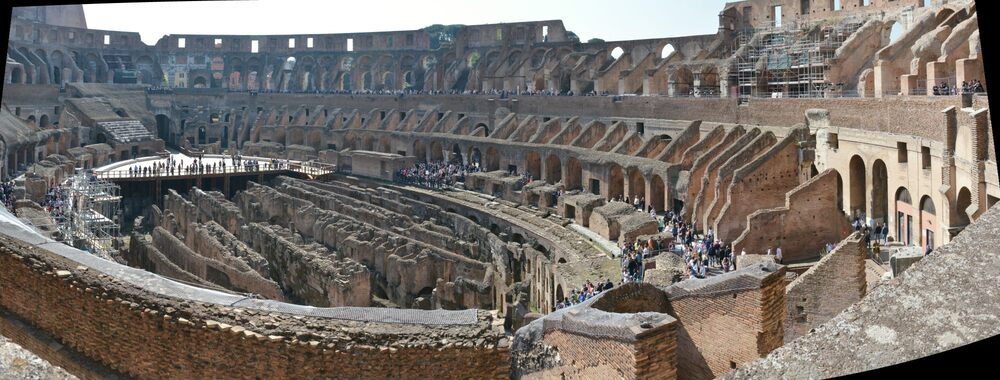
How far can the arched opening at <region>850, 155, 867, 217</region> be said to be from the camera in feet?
72.7

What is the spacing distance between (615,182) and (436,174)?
395 inches

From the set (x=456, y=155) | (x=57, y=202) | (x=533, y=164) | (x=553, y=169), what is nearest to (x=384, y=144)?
(x=456, y=155)

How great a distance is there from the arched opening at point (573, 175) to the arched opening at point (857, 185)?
11971mm

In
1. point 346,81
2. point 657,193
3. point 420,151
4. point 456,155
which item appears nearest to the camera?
point 657,193

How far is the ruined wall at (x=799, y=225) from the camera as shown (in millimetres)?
20633

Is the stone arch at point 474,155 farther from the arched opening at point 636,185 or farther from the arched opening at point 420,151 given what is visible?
the arched opening at point 636,185

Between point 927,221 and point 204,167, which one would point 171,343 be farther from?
point 204,167

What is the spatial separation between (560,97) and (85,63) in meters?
36.1

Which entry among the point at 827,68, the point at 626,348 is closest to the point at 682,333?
the point at 626,348

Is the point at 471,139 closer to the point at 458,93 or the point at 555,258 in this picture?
the point at 458,93

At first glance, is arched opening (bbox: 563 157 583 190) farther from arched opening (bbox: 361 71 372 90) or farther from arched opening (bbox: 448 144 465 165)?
arched opening (bbox: 361 71 372 90)

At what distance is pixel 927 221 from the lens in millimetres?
18625

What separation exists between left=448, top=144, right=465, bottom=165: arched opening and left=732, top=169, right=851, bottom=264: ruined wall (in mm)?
21021

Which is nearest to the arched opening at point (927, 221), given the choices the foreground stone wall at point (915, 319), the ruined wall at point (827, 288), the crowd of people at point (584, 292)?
the ruined wall at point (827, 288)
